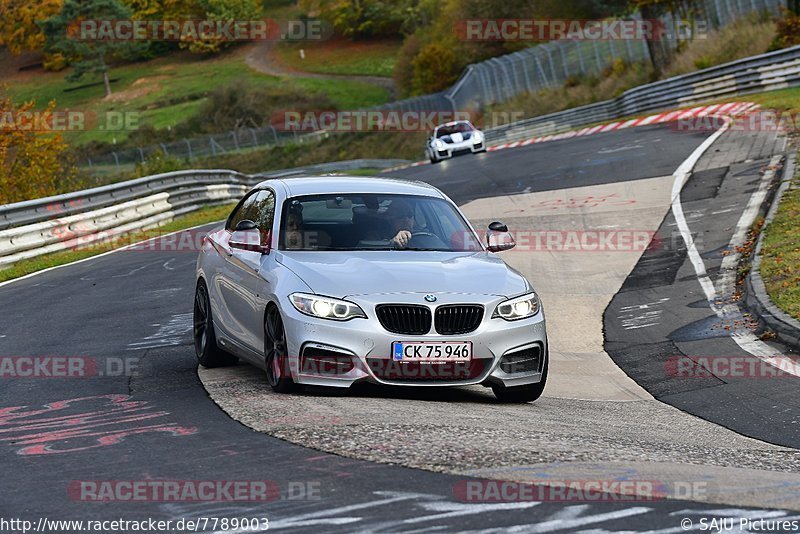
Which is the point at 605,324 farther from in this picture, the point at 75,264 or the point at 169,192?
the point at 169,192

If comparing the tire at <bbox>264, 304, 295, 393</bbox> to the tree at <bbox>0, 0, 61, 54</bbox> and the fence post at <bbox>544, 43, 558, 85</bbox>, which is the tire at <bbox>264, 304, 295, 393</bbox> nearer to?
the fence post at <bbox>544, 43, 558, 85</bbox>

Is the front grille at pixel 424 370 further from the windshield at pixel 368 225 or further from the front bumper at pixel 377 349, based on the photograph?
the windshield at pixel 368 225

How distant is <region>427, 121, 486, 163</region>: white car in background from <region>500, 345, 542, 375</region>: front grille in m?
33.7

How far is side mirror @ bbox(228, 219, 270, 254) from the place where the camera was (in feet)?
32.8

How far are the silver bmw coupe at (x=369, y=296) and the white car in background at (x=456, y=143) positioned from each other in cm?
3209

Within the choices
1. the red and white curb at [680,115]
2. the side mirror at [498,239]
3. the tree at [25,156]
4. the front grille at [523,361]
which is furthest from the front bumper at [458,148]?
the front grille at [523,361]

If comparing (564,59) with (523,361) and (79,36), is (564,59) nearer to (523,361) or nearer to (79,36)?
(523,361)

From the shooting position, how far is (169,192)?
99.3 ft

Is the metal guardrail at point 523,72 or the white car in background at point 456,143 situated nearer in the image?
the white car in background at point 456,143

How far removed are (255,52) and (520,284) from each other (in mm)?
125286

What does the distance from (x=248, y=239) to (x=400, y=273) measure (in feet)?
4.53

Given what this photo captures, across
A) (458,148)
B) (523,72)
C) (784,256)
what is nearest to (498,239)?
(784,256)

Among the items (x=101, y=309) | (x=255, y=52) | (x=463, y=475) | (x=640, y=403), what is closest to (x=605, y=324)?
(x=640, y=403)

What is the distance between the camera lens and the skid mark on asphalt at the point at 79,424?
7.68 metres
